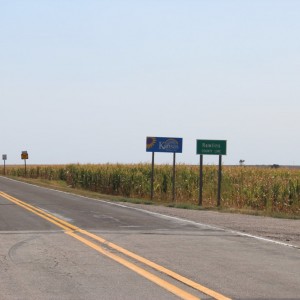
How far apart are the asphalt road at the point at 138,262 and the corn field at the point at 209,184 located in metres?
10.1

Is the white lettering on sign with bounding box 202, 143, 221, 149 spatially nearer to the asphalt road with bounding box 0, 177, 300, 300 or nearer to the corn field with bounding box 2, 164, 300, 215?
the corn field with bounding box 2, 164, 300, 215

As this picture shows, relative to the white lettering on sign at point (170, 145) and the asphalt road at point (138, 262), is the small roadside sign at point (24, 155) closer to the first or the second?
the white lettering on sign at point (170, 145)

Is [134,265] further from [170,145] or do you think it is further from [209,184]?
[209,184]

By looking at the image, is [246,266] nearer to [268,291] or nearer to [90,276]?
[268,291]

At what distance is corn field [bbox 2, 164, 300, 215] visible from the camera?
26406 mm

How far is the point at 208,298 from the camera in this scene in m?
7.48

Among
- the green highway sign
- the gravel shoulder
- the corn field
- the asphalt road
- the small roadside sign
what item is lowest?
the asphalt road

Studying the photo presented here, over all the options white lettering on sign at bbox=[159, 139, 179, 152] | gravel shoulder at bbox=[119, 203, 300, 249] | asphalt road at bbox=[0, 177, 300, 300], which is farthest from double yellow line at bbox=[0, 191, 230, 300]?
white lettering on sign at bbox=[159, 139, 179, 152]

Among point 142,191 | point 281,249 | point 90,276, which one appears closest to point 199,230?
point 281,249

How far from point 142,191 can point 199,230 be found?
20609 millimetres

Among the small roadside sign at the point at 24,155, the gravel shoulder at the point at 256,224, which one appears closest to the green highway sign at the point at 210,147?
the gravel shoulder at the point at 256,224

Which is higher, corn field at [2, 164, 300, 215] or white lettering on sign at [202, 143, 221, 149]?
white lettering on sign at [202, 143, 221, 149]

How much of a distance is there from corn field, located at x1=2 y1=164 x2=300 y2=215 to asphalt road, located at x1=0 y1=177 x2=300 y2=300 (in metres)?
10.1

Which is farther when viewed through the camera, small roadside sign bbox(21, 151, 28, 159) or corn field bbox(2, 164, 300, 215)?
small roadside sign bbox(21, 151, 28, 159)
